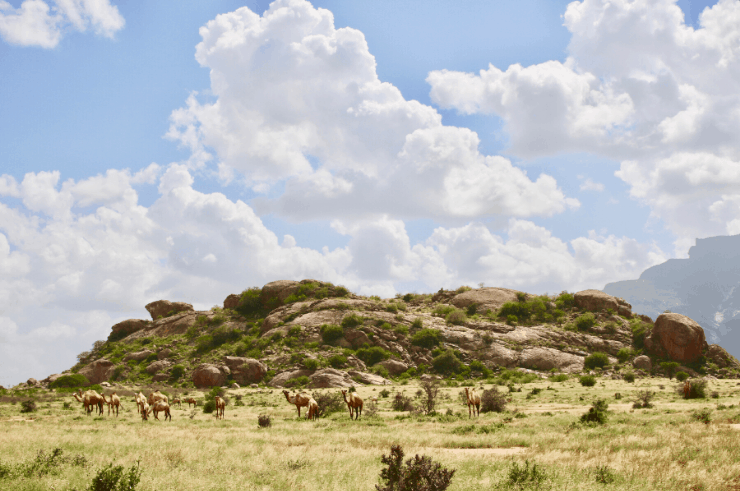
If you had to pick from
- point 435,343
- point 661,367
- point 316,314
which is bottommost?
point 661,367

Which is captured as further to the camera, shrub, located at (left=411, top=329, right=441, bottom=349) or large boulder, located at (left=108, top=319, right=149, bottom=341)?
large boulder, located at (left=108, top=319, right=149, bottom=341)

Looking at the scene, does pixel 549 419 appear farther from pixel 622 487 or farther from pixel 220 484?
pixel 220 484

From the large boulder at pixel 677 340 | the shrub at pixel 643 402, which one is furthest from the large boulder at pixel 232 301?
the shrub at pixel 643 402

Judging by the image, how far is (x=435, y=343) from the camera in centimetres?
6838

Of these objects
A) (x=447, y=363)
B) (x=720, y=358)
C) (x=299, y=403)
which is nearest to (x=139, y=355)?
(x=447, y=363)

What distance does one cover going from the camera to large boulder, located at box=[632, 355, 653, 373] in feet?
202

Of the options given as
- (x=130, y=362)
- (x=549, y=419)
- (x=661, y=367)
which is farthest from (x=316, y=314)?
(x=549, y=419)

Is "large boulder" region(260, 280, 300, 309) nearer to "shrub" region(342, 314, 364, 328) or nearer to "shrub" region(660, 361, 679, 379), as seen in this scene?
"shrub" region(342, 314, 364, 328)

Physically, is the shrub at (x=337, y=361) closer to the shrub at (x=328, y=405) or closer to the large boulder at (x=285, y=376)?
the large boulder at (x=285, y=376)

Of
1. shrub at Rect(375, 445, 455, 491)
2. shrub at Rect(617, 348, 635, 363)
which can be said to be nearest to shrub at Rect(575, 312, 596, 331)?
shrub at Rect(617, 348, 635, 363)

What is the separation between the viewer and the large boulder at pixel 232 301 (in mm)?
88625

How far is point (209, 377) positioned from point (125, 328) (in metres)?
41.7

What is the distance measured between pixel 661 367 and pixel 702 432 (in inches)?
1993

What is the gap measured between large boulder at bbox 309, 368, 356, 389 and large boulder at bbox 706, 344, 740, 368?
154ft
